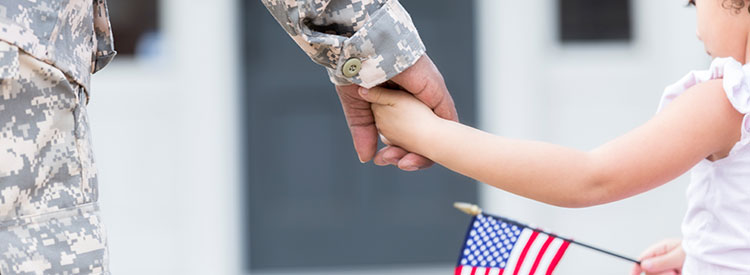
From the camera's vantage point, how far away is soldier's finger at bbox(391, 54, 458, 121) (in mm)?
1814

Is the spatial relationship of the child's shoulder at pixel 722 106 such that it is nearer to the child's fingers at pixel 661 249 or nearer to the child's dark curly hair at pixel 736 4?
the child's dark curly hair at pixel 736 4

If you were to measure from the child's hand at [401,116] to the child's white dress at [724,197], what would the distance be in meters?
0.44

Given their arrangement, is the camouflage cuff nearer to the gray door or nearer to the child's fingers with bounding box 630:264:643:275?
the child's fingers with bounding box 630:264:643:275

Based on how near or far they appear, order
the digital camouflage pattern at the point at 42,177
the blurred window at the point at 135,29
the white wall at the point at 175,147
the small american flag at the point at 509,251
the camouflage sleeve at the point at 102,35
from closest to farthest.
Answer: the digital camouflage pattern at the point at 42,177 < the camouflage sleeve at the point at 102,35 < the small american flag at the point at 509,251 < the white wall at the point at 175,147 < the blurred window at the point at 135,29

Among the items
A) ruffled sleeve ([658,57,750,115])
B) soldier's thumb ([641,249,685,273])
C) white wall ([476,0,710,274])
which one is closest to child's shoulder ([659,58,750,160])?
ruffled sleeve ([658,57,750,115])

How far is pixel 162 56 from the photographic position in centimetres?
521

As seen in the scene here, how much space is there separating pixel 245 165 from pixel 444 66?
125 centimetres

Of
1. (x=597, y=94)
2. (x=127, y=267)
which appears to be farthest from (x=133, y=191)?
(x=597, y=94)

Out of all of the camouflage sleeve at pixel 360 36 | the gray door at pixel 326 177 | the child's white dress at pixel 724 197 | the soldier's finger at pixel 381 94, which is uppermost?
the camouflage sleeve at pixel 360 36

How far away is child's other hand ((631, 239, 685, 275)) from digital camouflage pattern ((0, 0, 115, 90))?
45.6 inches

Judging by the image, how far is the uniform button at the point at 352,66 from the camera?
1.79 metres

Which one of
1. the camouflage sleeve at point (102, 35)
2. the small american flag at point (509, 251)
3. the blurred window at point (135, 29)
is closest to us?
the camouflage sleeve at point (102, 35)

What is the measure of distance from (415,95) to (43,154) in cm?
73

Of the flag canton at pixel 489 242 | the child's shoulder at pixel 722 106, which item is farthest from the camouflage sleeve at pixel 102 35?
the child's shoulder at pixel 722 106
